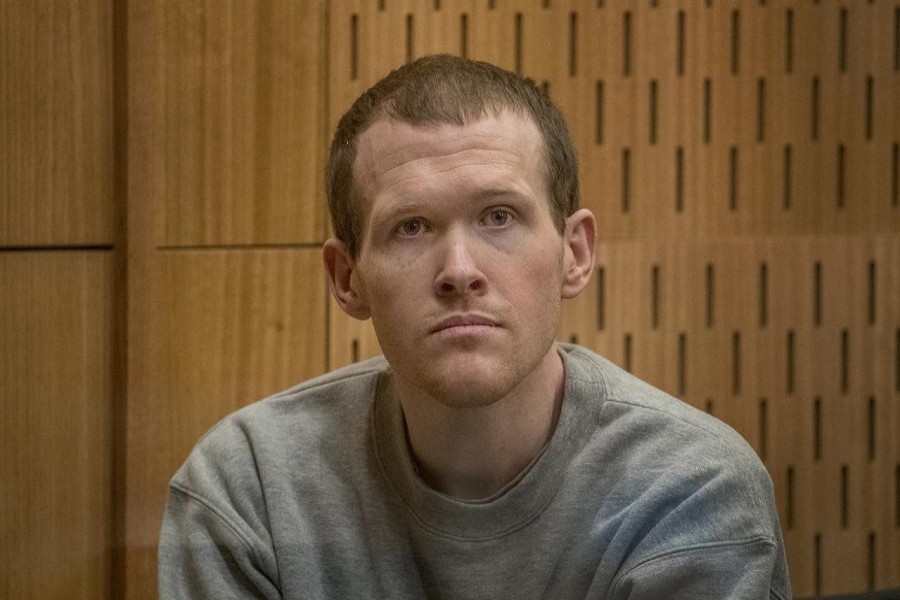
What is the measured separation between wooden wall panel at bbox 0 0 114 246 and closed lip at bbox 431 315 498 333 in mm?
298

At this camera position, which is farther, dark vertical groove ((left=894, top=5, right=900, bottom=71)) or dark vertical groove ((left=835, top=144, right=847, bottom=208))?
dark vertical groove ((left=835, top=144, right=847, bottom=208))

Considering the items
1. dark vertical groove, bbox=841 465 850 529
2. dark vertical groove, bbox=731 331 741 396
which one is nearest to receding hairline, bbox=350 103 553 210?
dark vertical groove, bbox=731 331 741 396

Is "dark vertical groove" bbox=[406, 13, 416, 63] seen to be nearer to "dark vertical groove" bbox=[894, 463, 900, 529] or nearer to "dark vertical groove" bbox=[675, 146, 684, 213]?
"dark vertical groove" bbox=[675, 146, 684, 213]

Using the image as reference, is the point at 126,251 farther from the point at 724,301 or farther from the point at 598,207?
the point at 724,301

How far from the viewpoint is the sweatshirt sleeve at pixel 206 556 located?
3.07ft

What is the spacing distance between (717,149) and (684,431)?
1.49 feet

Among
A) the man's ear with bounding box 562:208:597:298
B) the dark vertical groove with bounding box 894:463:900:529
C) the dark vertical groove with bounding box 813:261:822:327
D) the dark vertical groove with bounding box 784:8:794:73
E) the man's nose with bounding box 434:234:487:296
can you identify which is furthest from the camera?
the dark vertical groove with bounding box 813:261:822:327

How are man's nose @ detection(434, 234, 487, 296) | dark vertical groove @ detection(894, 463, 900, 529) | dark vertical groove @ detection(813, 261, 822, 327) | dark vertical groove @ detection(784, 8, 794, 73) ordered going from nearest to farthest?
man's nose @ detection(434, 234, 487, 296)
dark vertical groove @ detection(784, 8, 794, 73)
dark vertical groove @ detection(894, 463, 900, 529)
dark vertical groove @ detection(813, 261, 822, 327)

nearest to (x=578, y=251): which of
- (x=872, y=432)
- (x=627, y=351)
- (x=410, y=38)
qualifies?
(x=410, y=38)

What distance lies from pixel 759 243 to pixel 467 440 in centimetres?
→ 49

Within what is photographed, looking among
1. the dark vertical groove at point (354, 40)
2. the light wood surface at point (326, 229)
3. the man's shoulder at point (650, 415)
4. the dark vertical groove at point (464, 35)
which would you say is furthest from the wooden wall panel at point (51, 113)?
the man's shoulder at point (650, 415)

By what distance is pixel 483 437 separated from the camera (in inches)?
39.3

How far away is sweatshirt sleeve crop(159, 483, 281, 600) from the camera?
0.93 metres

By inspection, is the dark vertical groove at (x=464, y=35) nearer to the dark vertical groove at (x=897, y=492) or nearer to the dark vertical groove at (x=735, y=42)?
the dark vertical groove at (x=735, y=42)
